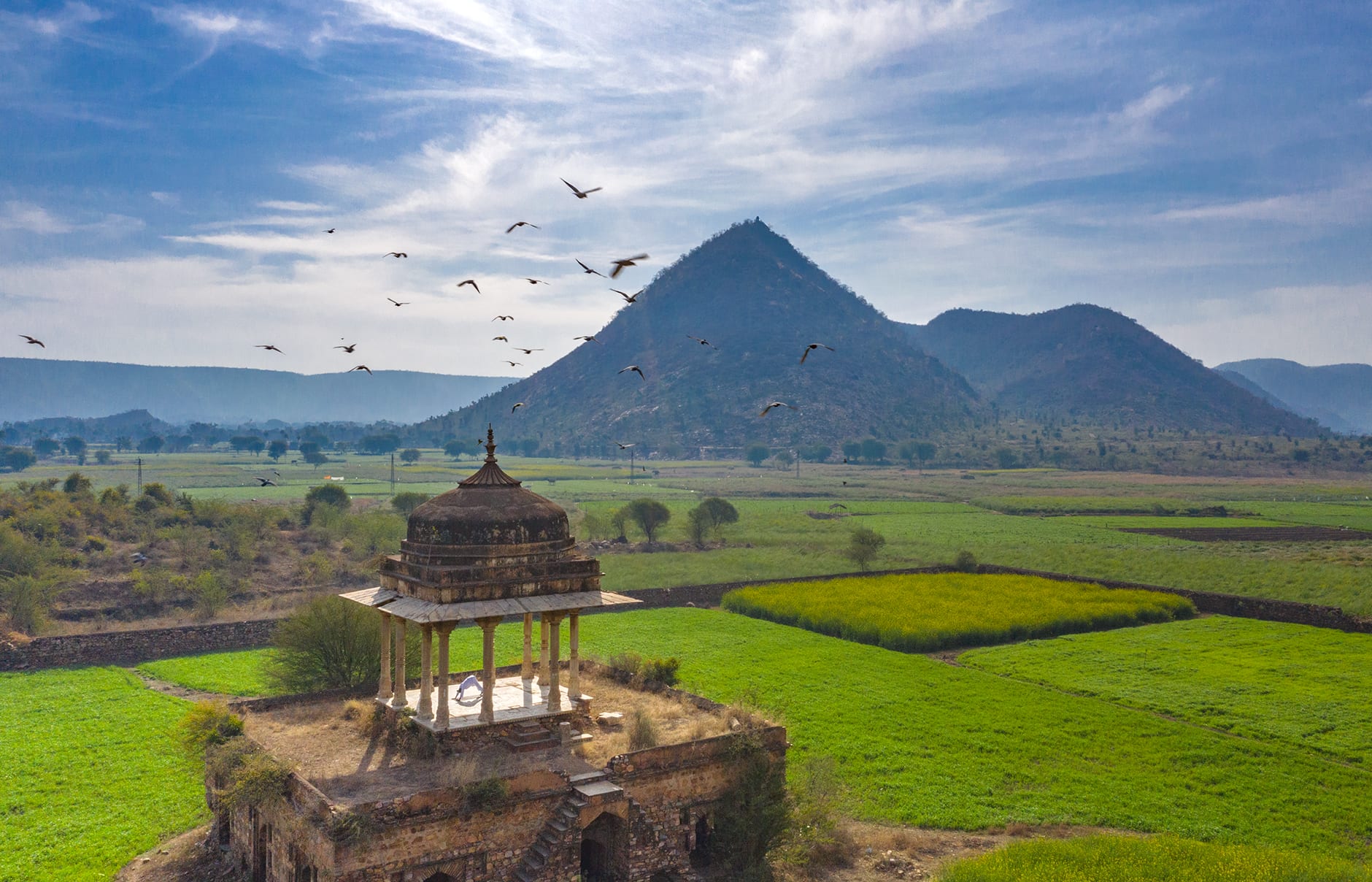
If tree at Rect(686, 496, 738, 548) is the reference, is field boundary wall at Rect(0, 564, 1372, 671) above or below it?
below

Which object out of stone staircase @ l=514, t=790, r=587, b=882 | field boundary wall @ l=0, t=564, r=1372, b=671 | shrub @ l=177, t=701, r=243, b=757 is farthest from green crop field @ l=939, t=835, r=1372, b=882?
field boundary wall @ l=0, t=564, r=1372, b=671

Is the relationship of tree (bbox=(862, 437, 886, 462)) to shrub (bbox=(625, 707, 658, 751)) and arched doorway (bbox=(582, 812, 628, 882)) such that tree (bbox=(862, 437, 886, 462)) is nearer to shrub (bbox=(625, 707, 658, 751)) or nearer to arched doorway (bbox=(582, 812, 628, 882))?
shrub (bbox=(625, 707, 658, 751))

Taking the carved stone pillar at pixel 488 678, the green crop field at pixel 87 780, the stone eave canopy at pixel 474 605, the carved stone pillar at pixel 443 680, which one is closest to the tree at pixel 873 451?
the green crop field at pixel 87 780

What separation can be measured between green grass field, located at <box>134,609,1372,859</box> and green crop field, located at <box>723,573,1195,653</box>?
573cm

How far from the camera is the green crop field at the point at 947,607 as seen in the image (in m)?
47.5

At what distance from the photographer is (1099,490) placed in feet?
412

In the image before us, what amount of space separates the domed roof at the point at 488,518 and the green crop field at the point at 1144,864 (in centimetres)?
1226

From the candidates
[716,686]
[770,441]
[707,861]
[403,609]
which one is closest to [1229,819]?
[707,861]

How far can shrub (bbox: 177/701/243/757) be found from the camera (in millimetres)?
21906

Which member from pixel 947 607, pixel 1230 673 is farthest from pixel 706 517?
pixel 1230 673

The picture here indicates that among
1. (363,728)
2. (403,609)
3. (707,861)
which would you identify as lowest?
(707,861)

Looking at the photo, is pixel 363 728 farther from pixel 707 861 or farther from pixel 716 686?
pixel 716 686

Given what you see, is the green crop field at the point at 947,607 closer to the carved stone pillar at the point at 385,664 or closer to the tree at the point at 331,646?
the tree at the point at 331,646

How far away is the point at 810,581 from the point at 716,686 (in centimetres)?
2675
